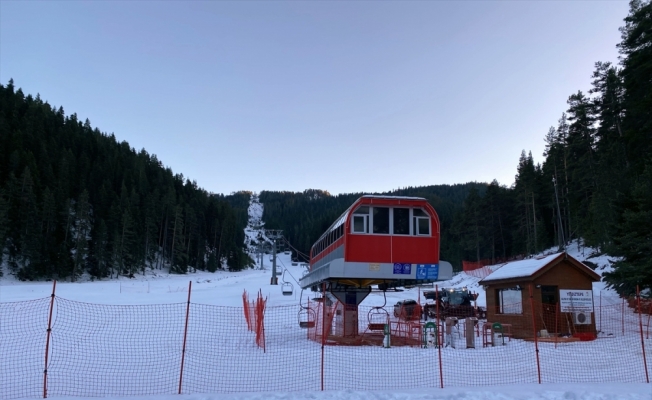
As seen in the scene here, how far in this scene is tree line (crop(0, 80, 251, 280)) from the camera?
6297 cm

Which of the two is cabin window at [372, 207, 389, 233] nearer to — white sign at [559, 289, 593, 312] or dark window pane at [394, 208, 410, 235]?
dark window pane at [394, 208, 410, 235]

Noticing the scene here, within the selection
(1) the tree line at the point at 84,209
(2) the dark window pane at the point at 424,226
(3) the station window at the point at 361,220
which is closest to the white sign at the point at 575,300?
(2) the dark window pane at the point at 424,226

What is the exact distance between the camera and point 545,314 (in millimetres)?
21453

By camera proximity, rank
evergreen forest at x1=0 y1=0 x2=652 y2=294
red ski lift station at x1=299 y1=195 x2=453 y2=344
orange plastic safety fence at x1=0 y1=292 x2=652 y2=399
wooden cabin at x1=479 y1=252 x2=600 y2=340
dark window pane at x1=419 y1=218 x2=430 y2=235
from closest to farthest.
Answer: orange plastic safety fence at x1=0 y1=292 x2=652 y2=399, red ski lift station at x1=299 y1=195 x2=453 y2=344, dark window pane at x1=419 y1=218 x2=430 y2=235, wooden cabin at x1=479 y1=252 x2=600 y2=340, evergreen forest at x1=0 y1=0 x2=652 y2=294

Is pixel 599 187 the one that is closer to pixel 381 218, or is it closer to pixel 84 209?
pixel 381 218

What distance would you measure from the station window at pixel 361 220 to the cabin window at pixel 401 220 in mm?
956

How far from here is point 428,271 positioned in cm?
1689

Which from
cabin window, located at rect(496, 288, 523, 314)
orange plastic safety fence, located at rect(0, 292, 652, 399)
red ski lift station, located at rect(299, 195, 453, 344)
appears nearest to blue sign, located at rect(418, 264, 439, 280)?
red ski lift station, located at rect(299, 195, 453, 344)

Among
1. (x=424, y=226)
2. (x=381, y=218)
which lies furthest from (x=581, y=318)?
(x=381, y=218)

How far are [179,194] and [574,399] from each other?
103 meters

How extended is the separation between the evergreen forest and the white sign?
7.71 ft

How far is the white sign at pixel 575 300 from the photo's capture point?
21.3 m

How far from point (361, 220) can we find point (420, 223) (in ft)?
6.78

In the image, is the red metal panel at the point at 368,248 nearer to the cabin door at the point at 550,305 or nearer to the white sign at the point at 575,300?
the cabin door at the point at 550,305
